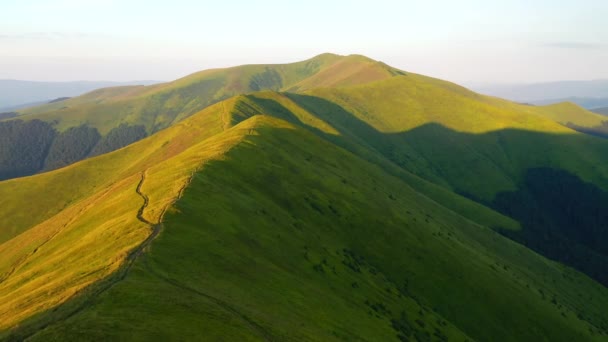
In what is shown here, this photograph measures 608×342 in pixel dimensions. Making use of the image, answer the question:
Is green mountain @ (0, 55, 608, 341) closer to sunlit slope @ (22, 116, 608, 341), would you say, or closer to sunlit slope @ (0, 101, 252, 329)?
sunlit slope @ (22, 116, 608, 341)

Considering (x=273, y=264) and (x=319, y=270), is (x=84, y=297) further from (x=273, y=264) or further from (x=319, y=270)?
(x=319, y=270)

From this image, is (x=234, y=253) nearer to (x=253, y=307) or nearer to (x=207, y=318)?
(x=253, y=307)

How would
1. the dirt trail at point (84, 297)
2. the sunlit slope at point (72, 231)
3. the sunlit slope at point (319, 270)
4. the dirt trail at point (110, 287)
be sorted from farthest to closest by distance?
the sunlit slope at point (72, 231) < the sunlit slope at point (319, 270) < the dirt trail at point (110, 287) < the dirt trail at point (84, 297)

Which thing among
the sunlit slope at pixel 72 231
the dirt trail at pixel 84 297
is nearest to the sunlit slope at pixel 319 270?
the dirt trail at pixel 84 297

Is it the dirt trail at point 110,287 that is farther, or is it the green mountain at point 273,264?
the green mountain at point 273,264

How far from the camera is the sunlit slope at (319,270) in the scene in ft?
137

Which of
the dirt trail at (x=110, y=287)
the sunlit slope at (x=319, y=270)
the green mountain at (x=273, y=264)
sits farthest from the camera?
the sunlit slope at (x=319, y=270)

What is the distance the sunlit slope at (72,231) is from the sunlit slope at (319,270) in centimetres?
457

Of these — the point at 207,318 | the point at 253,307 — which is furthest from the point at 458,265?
the point at 207,318

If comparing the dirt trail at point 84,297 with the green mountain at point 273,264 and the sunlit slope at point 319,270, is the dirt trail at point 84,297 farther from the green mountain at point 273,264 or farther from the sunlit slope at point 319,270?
the sunlit slope at point 319,270

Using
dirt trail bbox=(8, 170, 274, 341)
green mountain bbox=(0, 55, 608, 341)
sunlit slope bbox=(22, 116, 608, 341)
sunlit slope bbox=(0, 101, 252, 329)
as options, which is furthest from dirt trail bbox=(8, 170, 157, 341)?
sunlit slope bbox=(22, 116, 608, 341)

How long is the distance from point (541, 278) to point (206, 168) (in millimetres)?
114339

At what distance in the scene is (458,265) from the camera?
351 feet

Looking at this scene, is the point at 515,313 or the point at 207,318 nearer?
the point at 207,318
